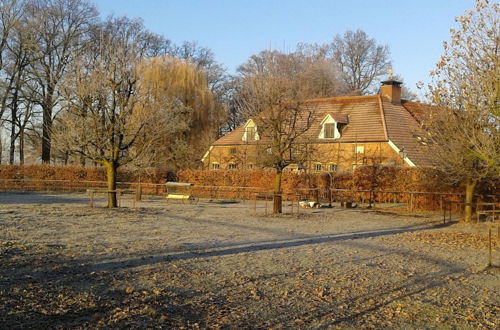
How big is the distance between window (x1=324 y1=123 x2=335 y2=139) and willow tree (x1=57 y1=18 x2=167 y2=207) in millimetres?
19340

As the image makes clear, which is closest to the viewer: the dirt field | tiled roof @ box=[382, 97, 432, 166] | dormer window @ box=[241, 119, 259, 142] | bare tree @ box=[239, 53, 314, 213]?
the dirt field

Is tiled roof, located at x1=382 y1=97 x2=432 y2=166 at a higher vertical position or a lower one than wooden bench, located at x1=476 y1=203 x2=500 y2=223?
higher

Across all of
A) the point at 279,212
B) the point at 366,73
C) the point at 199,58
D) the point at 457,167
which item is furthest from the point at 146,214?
the point at 366,73

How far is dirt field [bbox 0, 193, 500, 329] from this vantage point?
6723mm

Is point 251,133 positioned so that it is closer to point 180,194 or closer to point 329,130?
point 180,194

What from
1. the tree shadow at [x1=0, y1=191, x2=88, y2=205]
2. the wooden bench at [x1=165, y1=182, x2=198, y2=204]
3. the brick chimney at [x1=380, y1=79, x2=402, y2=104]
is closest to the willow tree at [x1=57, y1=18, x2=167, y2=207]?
the tree shadow at [x1=0, y1=191, x2=88, y2=205]

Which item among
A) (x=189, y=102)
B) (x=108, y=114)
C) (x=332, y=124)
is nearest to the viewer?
(x=108, y=114)

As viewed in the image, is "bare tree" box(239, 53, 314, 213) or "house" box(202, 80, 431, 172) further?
"house" box(202, 80, 431, 172)

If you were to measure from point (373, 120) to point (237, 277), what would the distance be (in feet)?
101

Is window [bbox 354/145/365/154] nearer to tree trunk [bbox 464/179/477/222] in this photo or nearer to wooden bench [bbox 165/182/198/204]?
wooden bench [bbox 165/182/198/204]

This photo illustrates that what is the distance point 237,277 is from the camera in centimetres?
908

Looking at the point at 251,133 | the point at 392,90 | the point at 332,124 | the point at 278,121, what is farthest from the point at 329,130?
the point at 278,121

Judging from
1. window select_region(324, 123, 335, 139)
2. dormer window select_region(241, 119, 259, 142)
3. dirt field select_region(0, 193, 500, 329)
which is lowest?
dirt field select_region(0, 193, 500, 329)

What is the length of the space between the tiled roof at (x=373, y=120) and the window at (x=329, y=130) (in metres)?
0.64
